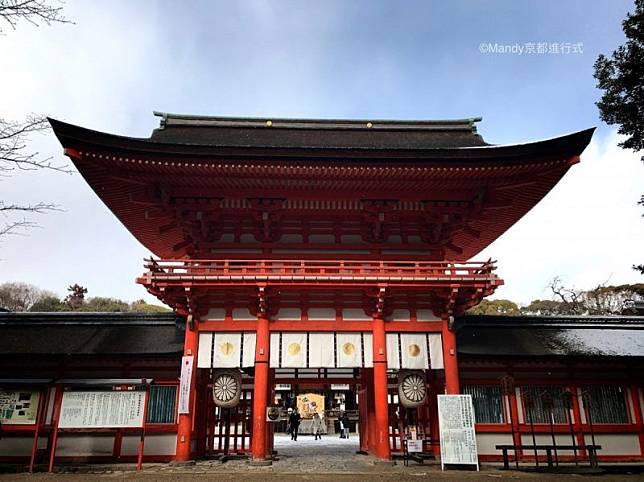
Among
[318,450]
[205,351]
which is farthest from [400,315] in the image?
[318,450]

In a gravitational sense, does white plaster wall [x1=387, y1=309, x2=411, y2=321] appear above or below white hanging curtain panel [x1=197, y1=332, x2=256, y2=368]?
above

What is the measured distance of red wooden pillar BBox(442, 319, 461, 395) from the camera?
11.7 m

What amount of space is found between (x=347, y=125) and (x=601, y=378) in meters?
11.1

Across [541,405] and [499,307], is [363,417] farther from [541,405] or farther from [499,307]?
[499,307]

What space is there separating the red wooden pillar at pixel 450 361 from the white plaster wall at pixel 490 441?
4.95ft

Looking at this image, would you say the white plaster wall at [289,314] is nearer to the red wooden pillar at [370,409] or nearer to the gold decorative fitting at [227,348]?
the gold decorative fitting at [227,348]

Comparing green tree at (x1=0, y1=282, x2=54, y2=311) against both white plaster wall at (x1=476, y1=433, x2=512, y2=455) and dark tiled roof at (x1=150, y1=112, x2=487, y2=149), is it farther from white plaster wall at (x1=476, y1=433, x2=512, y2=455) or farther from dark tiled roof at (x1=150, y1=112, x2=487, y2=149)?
white plaster wall at (x1=476, y1=433, x2=512, y2=455)

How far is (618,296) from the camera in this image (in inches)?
1980

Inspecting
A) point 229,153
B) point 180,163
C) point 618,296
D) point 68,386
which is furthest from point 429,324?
point 618,296

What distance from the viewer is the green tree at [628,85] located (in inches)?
483

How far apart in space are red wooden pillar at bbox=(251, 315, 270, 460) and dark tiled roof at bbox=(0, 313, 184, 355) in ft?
7.71

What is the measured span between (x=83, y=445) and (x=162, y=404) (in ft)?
7.16

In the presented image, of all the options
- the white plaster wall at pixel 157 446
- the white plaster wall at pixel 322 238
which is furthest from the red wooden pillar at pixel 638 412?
the white plaster wall at pixel 157 446

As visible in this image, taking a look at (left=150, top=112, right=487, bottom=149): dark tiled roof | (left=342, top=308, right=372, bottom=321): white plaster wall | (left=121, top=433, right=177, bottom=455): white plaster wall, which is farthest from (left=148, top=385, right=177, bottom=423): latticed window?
(left=150, top=112, right=487, bottom=149): dark tiled roof
